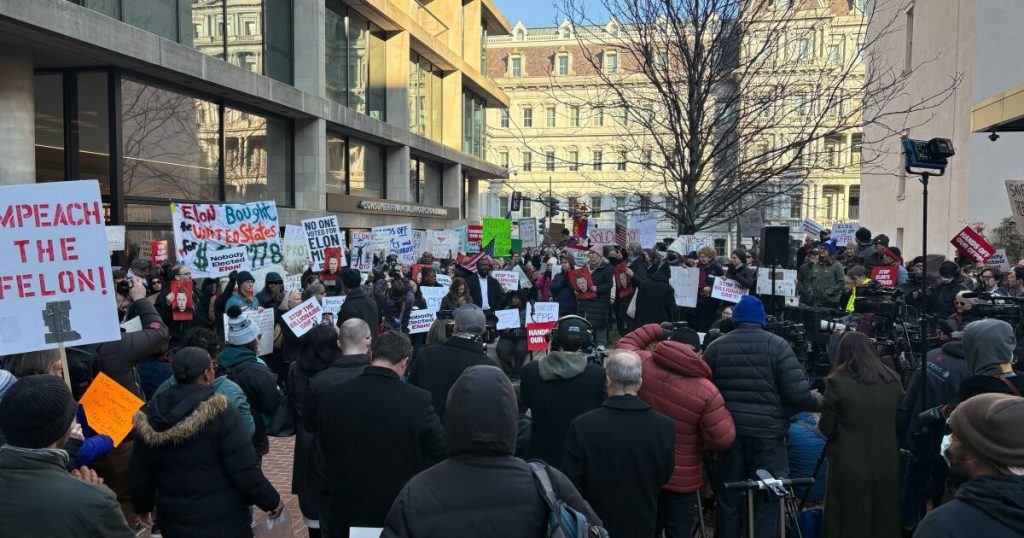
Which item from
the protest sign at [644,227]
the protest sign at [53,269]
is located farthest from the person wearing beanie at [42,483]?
the protest sign at [644,227]

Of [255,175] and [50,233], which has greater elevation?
[255,175]

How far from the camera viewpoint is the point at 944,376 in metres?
5.57

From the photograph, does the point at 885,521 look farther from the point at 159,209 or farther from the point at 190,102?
the point at 190,102

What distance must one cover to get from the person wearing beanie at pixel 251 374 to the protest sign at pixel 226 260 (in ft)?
17.8

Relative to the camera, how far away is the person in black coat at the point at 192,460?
409 centimetres

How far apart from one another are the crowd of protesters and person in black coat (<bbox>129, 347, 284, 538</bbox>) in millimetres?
11

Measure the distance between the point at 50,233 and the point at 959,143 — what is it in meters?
23.0

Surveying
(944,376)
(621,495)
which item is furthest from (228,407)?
(944,376)

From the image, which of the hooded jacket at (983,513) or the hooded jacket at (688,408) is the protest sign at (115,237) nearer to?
the hooded jacket at (688,408)

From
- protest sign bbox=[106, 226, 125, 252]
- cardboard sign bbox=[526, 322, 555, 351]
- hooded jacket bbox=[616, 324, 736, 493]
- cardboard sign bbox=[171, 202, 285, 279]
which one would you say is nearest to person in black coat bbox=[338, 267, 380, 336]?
cardboard sign bbox=[171, 202, 285, 279]

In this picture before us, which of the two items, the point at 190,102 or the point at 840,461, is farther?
the point at 190,102

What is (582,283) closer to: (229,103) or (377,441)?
(377,441)

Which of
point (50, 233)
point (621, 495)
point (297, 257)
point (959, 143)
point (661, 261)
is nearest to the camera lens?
point (621, 495)

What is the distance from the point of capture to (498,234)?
2419 cm
